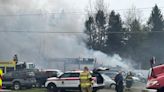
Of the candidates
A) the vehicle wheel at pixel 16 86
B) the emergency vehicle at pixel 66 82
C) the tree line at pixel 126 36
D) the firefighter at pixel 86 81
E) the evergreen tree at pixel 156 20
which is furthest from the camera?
the evergreen tree at pixel 156 20

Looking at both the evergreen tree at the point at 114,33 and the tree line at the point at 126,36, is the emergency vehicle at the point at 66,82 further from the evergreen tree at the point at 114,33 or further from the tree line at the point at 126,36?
the evergreen tree at the point at 114,33

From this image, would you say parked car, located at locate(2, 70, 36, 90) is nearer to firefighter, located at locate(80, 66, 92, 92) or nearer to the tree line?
firefighter, located at locate(80, 66, 92, 92)

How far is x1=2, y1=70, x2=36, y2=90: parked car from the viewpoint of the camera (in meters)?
35.6

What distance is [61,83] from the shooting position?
31.5m

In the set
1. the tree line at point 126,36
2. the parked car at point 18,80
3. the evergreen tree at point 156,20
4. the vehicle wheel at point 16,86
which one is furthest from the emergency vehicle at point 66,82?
the evergreen tree at point 156,20

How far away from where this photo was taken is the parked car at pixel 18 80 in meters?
35.6

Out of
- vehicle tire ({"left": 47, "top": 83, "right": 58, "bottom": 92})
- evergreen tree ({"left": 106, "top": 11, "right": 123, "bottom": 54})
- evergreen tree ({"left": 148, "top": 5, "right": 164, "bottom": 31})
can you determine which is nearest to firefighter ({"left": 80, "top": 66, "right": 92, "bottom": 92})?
vehicle tire ({"left": 47, "top": 83, "right": 58, "bottom": 92})

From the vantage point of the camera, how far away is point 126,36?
255 ft

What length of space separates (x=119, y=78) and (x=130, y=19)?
50888 mm

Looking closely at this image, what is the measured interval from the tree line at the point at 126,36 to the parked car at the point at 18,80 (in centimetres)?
3356

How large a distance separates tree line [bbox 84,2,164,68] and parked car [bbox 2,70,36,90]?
33557 mm

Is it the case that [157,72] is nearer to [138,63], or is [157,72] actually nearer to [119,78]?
[119,78]

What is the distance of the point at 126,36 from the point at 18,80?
44.2m

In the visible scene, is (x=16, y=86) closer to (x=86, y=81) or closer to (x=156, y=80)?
(x=86, y=81)
